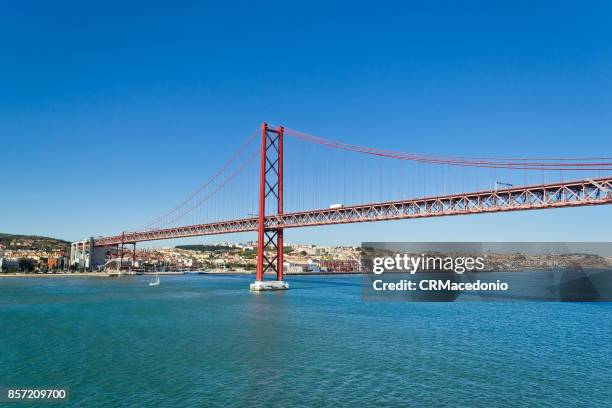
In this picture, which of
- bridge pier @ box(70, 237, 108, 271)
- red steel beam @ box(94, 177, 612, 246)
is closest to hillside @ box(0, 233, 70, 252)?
bridge pier @ box(70, 237, 108, 271)

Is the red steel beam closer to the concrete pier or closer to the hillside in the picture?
the concrete pier

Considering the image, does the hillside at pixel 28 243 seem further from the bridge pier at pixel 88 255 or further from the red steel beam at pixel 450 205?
the red steel beam at pixel 450 205

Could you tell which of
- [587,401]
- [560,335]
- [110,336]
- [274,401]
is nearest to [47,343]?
[110,336]

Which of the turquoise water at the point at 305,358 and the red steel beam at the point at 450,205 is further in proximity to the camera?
the red steel beam at the point at 450,205

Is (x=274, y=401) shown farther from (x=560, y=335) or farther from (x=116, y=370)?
(x=560, y=335)

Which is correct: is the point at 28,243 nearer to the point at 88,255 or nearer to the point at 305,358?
the point at 88,255

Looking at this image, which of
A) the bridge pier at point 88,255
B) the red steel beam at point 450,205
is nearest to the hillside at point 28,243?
the bridge pier at point 88,255

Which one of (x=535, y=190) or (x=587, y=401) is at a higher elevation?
(x=535, y=190)
